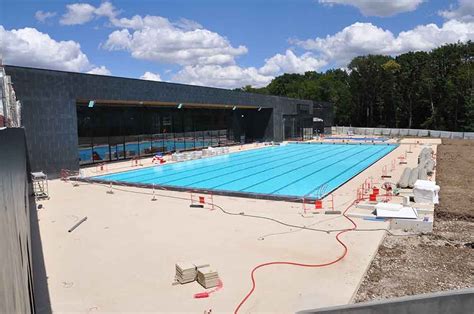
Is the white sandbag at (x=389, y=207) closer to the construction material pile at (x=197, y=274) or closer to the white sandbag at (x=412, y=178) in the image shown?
the white sandbag at (x=412, y=178)

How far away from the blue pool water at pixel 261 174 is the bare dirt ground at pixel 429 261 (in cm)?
431

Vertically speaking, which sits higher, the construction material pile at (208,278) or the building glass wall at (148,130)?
the building glass wall at (148,130)

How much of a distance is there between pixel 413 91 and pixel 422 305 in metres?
55.6

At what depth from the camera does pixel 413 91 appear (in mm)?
54688

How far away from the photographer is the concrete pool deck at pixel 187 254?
5.92 meters

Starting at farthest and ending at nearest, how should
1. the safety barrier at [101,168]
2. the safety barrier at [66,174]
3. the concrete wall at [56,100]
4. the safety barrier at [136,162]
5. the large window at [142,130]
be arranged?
1. the safety barrier at [136,162]
2. the large window at [142,130]
3. the safety barrier at [101,168]
4. the safety barrier at [66,174]
5. the concrete wall at [56,100]

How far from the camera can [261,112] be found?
125ft

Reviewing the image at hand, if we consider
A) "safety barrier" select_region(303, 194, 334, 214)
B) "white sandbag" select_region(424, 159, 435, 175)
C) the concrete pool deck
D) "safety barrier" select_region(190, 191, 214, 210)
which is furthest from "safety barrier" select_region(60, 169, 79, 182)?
"white sandbag" select_region(424, 159, 435, 175)

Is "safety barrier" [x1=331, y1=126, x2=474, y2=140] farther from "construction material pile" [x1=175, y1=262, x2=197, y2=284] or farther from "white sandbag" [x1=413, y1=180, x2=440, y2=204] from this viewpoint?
"construction material pile" [x1=175, y1=262, x2=197, y2=284]

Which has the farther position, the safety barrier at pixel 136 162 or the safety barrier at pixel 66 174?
the safety barrier at pixel 136 162

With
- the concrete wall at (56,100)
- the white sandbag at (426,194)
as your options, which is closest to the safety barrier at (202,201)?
the white sandbag at (426,194)

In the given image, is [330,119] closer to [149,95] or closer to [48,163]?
[149,95]

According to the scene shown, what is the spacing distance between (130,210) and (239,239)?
4.46 m

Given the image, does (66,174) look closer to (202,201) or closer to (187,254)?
(202,201)
